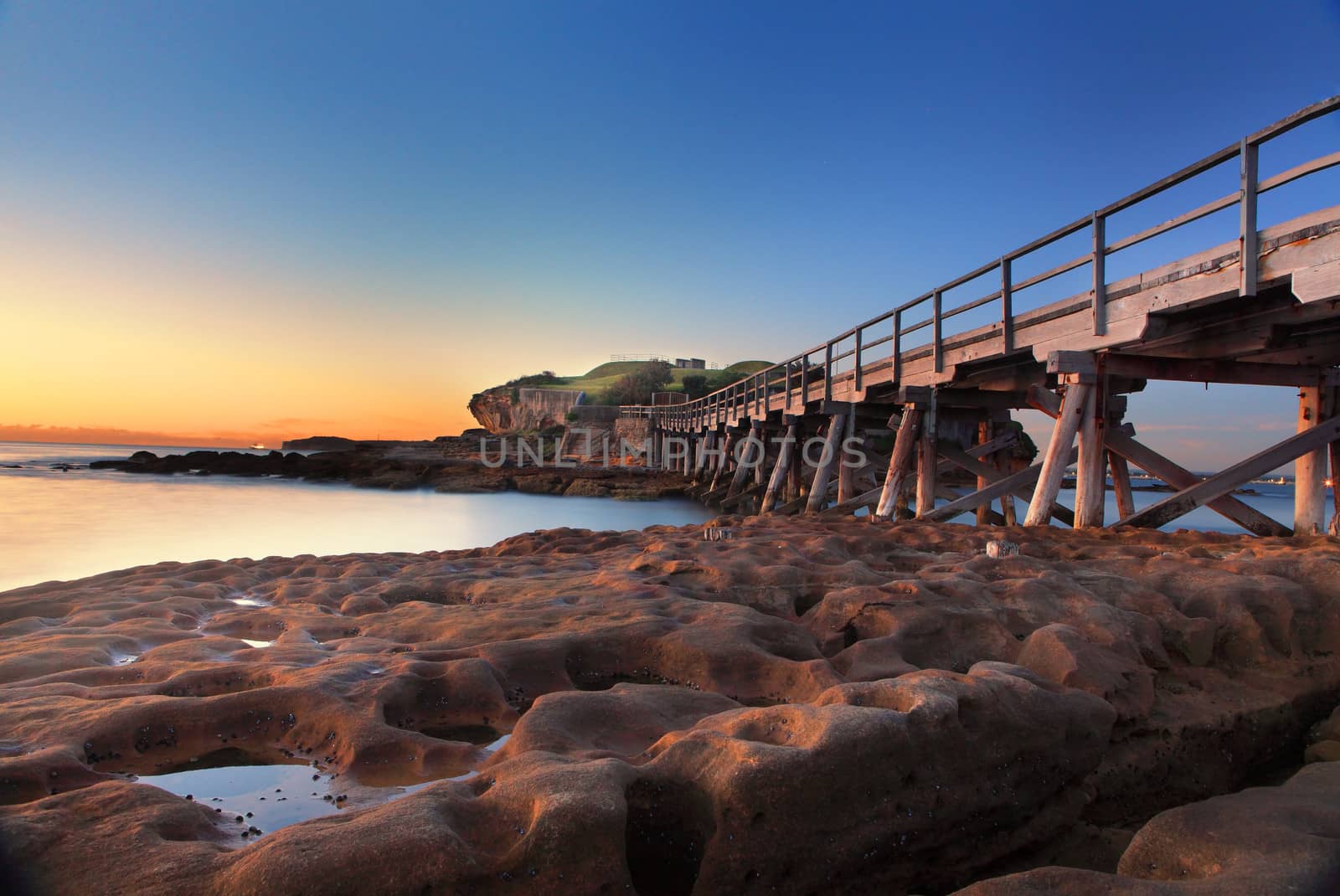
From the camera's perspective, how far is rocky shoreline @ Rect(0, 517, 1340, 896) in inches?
65.8

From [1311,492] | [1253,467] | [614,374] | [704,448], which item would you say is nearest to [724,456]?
[704,448]

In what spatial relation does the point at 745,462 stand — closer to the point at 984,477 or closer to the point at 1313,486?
the point at 984,477

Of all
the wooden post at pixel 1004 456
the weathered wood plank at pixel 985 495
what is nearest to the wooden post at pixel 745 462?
the wooden post at pixel 1004 456

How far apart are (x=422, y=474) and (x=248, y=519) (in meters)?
11.4

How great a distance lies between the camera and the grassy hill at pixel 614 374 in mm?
67731

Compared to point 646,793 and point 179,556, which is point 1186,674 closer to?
point 646,793

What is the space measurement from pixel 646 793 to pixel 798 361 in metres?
14.6

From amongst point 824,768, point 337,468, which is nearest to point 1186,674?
point 824,768

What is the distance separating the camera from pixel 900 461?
10125 mm

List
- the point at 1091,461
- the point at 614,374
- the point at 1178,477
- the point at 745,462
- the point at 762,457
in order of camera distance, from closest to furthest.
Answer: the point at 1091,461 → the point at 1178,477 → the point at 762,457 → the point at 745,462 → the point at 614,374

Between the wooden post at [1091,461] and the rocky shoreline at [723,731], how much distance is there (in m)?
2.17

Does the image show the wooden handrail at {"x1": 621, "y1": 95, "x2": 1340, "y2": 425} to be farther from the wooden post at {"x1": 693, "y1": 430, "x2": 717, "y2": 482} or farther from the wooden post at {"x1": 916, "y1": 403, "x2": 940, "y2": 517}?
the wooden post at {"x1": 693, "y1": 430, "x2": 717, "y2": 482}

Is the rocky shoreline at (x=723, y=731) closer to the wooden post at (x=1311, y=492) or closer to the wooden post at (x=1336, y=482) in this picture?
the wooden post at (x=1336, y=482)

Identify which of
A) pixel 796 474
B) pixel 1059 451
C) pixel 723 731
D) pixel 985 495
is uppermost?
pixel 1059 451
